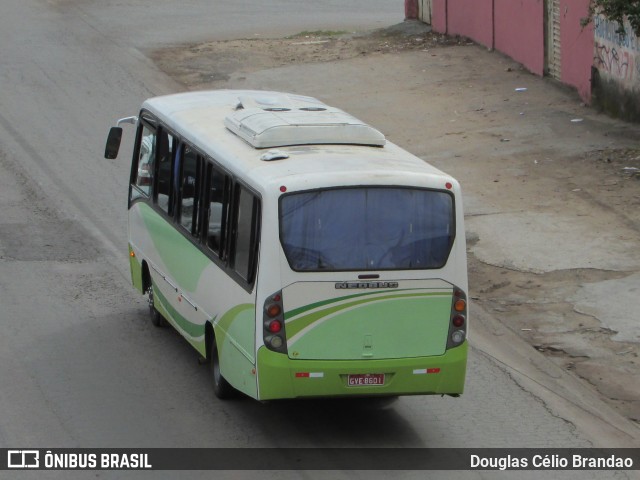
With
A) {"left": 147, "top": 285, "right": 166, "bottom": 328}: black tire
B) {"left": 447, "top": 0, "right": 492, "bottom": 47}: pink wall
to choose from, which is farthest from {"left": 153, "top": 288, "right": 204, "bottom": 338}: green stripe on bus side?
{"left": 447, "top": 0, "right": 492, "bottom": 47}: pink wall

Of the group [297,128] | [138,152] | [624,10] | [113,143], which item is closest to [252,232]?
[297,128]

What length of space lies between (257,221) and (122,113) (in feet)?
46.5

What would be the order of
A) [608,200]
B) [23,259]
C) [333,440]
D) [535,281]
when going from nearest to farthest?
[333,440] → [535,281] → [23,259] → [608,200]

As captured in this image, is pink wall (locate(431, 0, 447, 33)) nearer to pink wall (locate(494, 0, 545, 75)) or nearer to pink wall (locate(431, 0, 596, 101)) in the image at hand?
pink wall (locate(431, 0, 596, 101))

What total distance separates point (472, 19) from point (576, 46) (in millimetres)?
5132

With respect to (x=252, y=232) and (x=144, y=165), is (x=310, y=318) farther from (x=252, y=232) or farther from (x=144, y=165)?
(x=144, y=165)

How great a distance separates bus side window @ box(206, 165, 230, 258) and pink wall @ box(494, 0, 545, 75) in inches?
596

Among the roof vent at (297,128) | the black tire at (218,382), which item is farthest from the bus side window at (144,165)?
the black tire at (218,382)

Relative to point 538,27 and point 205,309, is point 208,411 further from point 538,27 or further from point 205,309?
point 538,27

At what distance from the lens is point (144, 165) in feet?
47.2

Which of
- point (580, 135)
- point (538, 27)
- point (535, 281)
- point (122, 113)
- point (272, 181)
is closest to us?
point (272, 181)

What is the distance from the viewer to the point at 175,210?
13164 mm

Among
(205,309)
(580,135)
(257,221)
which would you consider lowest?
(580,135)

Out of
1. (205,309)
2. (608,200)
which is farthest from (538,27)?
(205,309)
